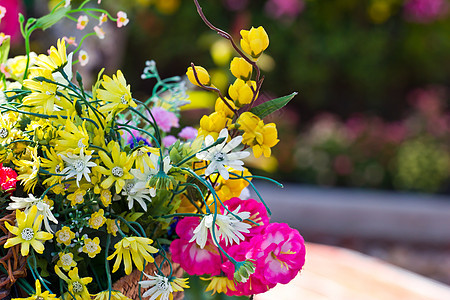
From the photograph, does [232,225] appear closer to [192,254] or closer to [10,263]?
[192,254]

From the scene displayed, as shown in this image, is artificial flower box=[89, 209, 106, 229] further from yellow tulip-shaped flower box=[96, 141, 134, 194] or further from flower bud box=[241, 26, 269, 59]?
flower bud box=[241, 26, 269, 59]

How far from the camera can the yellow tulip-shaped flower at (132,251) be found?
1.80 ft

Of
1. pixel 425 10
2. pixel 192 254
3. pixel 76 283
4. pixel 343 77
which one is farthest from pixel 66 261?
pixel 343 77

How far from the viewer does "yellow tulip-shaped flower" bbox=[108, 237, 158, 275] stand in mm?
547

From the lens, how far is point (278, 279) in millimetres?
577

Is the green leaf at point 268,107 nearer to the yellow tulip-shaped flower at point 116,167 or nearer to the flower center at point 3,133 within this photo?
the yellow tulip-shaped flower at point 116,167

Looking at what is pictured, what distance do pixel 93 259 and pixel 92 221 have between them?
0.28 ft

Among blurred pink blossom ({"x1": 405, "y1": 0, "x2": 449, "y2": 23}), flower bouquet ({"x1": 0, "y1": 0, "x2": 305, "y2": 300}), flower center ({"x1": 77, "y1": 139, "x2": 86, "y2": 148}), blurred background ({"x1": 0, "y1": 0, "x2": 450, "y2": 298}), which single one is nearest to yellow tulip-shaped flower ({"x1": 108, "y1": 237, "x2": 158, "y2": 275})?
flower bouquet ({"x1": 0, "y1": 0, "x2": 305, "y2": 300})

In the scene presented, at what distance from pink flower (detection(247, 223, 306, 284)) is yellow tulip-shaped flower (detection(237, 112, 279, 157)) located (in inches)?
3.3

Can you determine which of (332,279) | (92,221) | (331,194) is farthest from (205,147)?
(331,194)

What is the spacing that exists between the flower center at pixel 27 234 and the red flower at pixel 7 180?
0.24ft

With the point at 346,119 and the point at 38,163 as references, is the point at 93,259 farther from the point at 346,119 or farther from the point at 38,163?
the point at 346,119

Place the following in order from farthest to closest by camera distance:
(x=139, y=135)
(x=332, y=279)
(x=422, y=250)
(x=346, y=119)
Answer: (x=346, y=119) < (x=422, y=250) < (x=332, y=279) < (x=139, y=135)

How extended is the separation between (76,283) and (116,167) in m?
0.13
